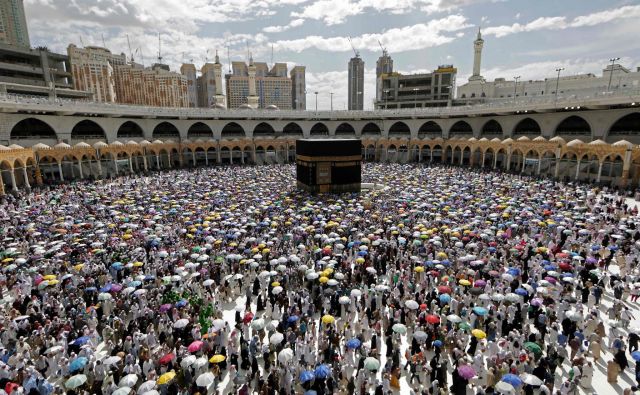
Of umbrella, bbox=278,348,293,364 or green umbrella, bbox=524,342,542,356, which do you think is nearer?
umbrella, bbox=278,348,293,364

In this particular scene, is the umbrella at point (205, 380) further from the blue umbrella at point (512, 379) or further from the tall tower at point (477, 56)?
the tall tower at point (477, 56)

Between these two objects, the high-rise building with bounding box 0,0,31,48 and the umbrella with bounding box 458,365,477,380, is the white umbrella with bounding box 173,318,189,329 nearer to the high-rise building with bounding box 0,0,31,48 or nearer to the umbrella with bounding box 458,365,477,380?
the umbrella with bounding box 458,365,477,380

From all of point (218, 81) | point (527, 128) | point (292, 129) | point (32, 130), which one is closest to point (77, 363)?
point (32, 130)

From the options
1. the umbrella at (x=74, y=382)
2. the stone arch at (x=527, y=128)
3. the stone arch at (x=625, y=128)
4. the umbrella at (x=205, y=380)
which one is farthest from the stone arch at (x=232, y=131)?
the umbrella at (x=205, y=380)

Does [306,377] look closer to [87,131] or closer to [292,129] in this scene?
[87,131]

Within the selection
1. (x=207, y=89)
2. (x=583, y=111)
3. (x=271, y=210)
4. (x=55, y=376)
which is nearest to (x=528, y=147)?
(x=583, y=111)

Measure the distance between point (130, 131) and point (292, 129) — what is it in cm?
2497

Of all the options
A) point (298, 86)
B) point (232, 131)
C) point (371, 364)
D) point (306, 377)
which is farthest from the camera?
point (298, 86)

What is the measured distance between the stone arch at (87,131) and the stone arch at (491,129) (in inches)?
2045

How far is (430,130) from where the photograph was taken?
190ft

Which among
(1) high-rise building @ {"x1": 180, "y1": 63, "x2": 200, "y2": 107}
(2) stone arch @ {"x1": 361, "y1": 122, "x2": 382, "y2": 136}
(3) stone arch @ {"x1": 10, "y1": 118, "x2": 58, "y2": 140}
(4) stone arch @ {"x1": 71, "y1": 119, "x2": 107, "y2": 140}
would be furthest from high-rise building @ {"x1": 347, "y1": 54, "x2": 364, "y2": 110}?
(3) stone arch @ {"x1": 10, "y1": 118, "x2": 58, "y2": 140}

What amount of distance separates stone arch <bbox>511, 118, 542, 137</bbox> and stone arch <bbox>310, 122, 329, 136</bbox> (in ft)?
95.5

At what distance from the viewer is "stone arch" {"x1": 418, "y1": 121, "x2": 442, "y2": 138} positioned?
186ft

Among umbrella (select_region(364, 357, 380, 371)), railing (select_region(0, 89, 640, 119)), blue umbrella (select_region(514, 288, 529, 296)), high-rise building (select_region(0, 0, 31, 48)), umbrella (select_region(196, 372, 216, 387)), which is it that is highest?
high-rise building (select_region(0, 0, 31, 48))
